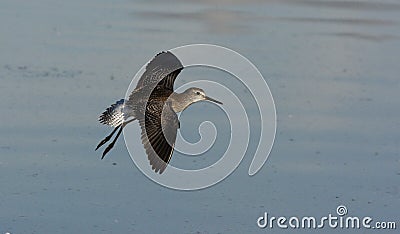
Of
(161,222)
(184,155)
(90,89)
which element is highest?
(90,89)

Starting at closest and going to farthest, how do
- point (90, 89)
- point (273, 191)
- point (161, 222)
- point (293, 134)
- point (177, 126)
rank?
point (177, 126), point (161, 222), point (273, 191), point (293, 134), point (90, 89)

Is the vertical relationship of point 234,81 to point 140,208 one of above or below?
above

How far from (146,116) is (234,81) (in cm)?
341

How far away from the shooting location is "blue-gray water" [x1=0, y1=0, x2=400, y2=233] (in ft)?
25.8

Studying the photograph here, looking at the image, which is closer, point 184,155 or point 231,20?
point 184,155

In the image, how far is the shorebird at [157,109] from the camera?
671cm

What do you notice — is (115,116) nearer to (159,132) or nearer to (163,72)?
(163,72)

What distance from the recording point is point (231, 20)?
40.7 ft

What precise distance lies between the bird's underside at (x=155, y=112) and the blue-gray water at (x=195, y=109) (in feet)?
2.70

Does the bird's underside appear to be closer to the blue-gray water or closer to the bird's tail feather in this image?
the bird's tail feather

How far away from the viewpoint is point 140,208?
25.7 feet

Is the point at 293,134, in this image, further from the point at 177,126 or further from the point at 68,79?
the point at 177,126

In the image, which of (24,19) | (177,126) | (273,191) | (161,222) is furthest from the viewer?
(24,19)

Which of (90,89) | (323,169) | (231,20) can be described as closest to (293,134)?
(323,169)
